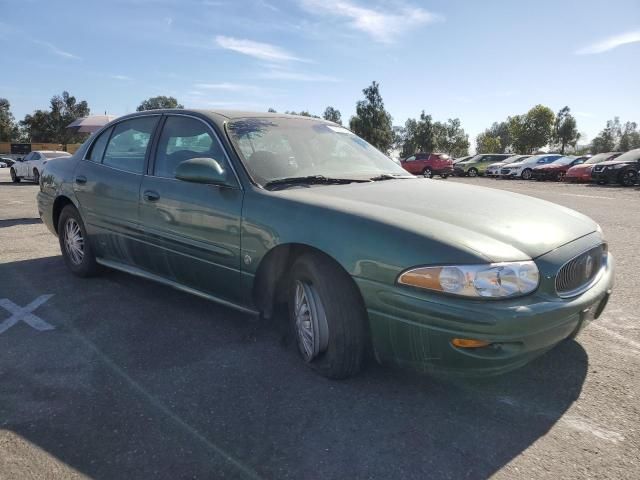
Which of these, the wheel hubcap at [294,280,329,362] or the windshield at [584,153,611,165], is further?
the windshield at [584,153,611,165]

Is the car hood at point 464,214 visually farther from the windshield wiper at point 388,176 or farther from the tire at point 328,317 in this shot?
the tire at point 328,317

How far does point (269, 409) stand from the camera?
2.32 meters

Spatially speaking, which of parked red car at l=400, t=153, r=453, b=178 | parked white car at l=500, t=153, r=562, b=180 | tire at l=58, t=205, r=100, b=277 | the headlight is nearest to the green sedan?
the headlight

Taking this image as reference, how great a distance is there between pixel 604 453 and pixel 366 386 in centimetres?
110

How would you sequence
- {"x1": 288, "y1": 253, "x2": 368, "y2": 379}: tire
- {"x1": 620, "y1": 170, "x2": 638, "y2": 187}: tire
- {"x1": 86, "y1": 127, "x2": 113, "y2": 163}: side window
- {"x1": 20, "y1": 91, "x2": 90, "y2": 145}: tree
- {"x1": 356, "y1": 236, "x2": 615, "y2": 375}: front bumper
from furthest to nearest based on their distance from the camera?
1. {"x1": 20, "y1": 91, "x2": 90, "y2": 145}: tree
2. {"x1": 620, "y1": 170, "x2": 638, "y2": 187}: tire
3. {"x1": 86, "y1": 127, "x2": 113, "y2": 163}: side window
4. {"x1": 288, "y1": 253, "x2": 368, "y2": 379}: tire
5. {"x1": 356, "y1": 236, "x2": 615, "y2": 375}: front bumper

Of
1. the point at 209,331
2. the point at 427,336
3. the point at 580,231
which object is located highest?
the point at 580,231

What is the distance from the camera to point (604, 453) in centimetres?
198

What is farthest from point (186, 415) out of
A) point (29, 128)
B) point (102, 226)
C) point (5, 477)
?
point (29, 128)

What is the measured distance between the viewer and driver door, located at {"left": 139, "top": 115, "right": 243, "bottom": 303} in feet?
9.59

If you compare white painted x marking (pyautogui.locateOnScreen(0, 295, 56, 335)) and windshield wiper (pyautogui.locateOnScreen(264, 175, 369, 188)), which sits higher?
windshield wiper (pyautogui.locateOnScreen(264, 175, 369, 188))

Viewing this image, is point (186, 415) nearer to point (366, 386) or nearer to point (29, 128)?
point (366, 386)

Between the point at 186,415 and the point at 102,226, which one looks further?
the point at 102,226

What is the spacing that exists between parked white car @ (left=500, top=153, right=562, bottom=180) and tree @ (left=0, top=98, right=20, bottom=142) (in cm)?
7683

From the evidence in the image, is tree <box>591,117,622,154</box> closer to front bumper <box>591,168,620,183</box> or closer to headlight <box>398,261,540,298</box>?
front bumper <box>591,168,620,183</box>
